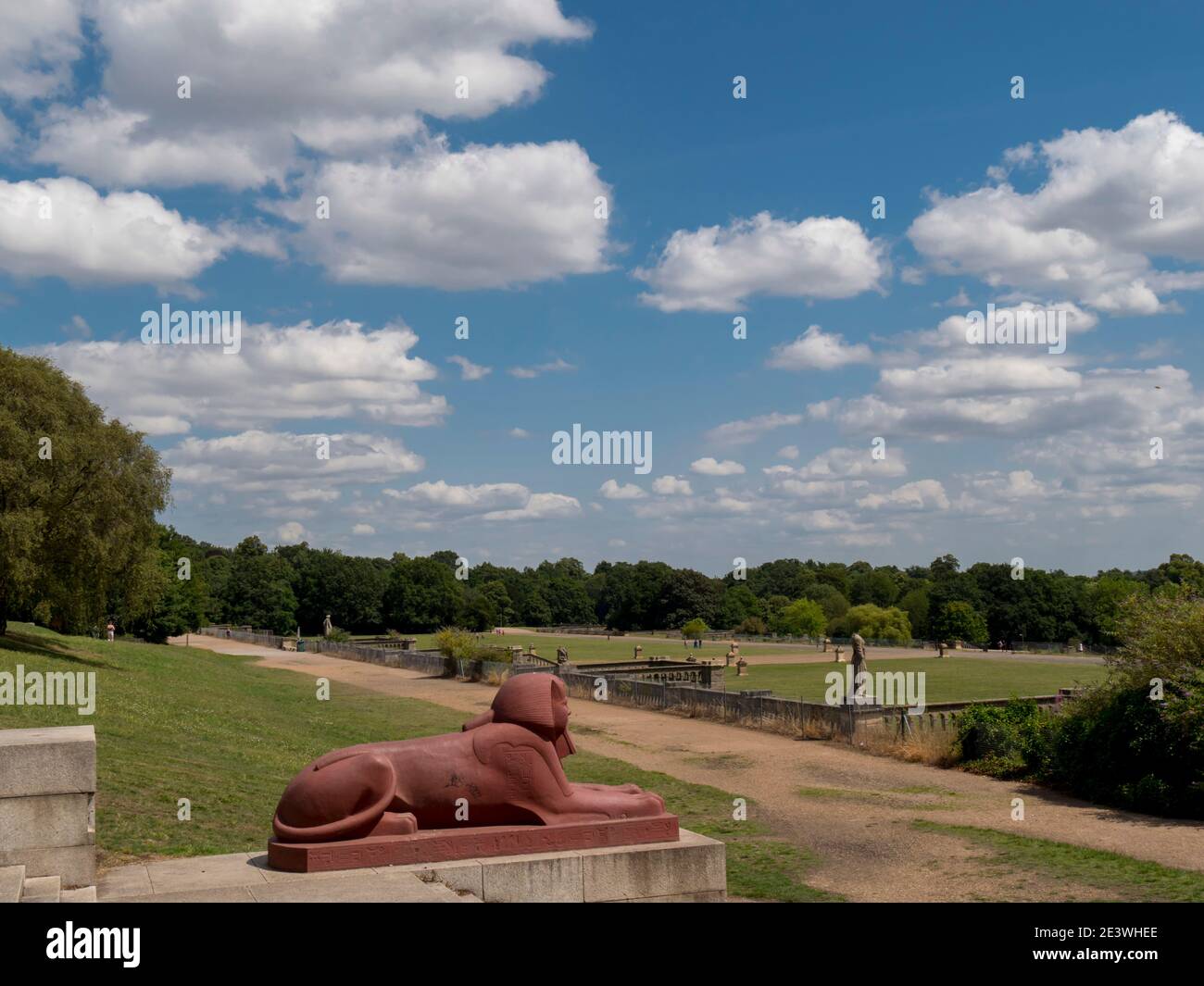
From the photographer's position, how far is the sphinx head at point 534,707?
31.2 ft

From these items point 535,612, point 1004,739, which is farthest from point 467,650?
point 535,612

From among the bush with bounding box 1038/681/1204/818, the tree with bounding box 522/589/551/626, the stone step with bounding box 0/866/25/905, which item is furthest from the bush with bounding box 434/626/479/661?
the tree with bounding box 522/589/551/626

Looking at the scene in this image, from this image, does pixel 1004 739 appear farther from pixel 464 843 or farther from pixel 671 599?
pixel 671 599

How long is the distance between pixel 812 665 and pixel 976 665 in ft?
26.6

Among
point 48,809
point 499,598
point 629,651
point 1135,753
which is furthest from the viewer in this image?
point 499,598

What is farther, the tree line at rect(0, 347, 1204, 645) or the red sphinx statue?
the tree line at rect(0, 347, 1204, 645)

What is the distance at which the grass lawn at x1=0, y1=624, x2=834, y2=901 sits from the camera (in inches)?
472

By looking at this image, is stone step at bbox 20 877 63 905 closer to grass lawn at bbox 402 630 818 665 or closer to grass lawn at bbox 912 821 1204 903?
grass lawn at bbox 912 821 1204 903

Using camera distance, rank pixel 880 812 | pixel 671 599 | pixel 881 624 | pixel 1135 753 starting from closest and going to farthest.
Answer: pixel 880 812
pixel 1135 753
pixel 881 624
pixel 671 599

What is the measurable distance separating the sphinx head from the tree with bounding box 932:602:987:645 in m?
78.5

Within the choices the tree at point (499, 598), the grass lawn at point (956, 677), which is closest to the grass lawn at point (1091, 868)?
the grass lawn at point (956, 677)

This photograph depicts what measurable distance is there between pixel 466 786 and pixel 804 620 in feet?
293

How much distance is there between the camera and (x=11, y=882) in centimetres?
794
